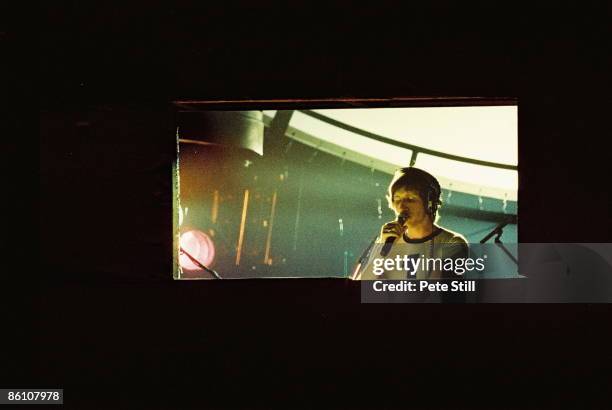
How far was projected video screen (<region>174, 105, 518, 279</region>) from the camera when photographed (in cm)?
550

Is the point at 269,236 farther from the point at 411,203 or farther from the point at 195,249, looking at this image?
the point at 411,203

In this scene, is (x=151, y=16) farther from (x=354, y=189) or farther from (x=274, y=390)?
(x=274, y=390)

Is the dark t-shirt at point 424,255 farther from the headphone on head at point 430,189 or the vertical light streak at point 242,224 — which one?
the vertical light streak at point 242,224

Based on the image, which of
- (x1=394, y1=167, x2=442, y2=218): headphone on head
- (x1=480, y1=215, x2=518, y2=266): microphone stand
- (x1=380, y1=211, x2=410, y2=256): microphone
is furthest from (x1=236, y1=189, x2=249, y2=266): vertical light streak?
(x1=480, y1=215, x2=518, y2=266): microphone stand

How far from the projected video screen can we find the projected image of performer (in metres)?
0.01

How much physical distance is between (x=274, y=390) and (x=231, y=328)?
59 centimetres

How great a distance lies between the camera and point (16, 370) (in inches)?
212

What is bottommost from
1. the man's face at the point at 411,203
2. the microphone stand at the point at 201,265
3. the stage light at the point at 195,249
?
the microphone stand at the point at 201,265

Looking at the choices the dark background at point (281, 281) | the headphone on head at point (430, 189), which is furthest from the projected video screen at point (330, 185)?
the dark background at point (281, 281)

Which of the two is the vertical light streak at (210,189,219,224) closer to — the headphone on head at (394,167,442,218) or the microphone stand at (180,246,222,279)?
the microphone stand at (180,246,222,279)

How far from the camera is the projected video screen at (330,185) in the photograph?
5.50m

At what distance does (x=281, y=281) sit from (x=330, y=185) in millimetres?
1009

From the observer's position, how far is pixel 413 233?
18.4 ft

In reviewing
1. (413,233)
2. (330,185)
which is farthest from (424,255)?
(330,185)
